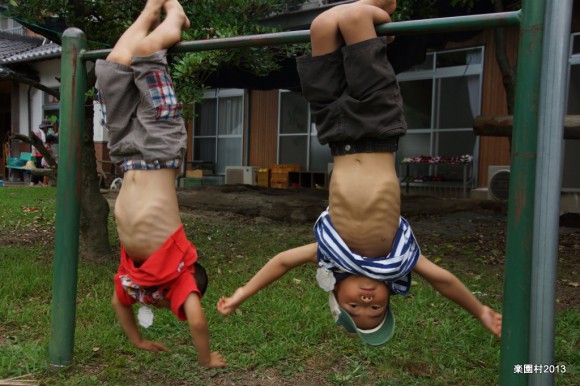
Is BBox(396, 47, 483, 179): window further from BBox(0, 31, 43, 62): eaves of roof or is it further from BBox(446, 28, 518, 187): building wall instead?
BBox(0, 31, 43, 62): eaves of roof

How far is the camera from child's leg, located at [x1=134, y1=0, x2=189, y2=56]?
2672 mm

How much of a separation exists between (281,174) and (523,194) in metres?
11.1

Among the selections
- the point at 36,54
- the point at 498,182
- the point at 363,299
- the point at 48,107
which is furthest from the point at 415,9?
the point at 48,107

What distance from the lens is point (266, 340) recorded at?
12.2 feet

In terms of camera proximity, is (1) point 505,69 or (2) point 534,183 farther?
(1) point 505,69

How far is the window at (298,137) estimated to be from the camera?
13148mm

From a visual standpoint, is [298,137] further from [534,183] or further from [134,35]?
[534,183]

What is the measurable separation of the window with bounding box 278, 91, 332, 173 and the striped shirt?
10.5 metres

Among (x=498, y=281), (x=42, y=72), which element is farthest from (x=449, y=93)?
(x=42, y=72)

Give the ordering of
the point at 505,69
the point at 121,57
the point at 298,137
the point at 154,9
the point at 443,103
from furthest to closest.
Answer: the point at 298,137
the point at 443,103
the point at 505,69
the point at 154,9
the point at 121,57

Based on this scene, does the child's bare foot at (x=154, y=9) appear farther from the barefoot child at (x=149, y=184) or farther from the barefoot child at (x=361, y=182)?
the barefoot child at (x=361, y=182)

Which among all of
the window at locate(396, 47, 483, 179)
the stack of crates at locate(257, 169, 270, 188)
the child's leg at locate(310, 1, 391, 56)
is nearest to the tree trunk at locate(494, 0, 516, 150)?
the window at locate(396, 47, 483, 179)

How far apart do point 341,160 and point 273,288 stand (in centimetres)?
252

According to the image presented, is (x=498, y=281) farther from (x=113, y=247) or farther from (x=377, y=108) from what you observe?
(x=113, y=247)
